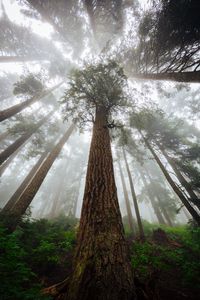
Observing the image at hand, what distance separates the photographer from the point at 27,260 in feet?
19.1

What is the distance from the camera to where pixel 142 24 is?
33.6ft

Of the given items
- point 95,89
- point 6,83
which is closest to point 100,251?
point 95,89

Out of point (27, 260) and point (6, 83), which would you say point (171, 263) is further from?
point (6, 83)

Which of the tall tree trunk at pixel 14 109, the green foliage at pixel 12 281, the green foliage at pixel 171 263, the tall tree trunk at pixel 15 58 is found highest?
the tall tree trunk at pixel 15 58

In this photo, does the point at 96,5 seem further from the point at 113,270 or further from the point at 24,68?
the point at 113,270

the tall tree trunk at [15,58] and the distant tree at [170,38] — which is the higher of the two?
the tall tree trunk at [15,58]

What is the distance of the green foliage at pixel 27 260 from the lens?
106 inches

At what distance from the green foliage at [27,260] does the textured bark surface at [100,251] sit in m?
0.67

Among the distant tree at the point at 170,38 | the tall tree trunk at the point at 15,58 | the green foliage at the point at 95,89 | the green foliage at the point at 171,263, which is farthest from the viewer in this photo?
the tall tree trunk at the point at 15,58

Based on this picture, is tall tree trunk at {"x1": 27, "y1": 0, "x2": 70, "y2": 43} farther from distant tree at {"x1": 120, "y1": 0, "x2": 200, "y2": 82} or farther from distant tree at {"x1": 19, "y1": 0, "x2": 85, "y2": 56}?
distant tree at {"x1": 120, "y1": 0, "x2": 200, "y2": 82}

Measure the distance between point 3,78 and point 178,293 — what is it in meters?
32.2

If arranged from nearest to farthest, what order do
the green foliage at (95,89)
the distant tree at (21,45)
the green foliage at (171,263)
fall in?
the green foliage at (171,263), the green foliage at (95,89), the distant tree at (21,45)

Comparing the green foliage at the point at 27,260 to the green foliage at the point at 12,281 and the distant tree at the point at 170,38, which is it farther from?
the distant tree at the point at 170,38

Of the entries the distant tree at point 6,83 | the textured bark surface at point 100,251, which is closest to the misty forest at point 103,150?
the textured bark surface at point 100,251
